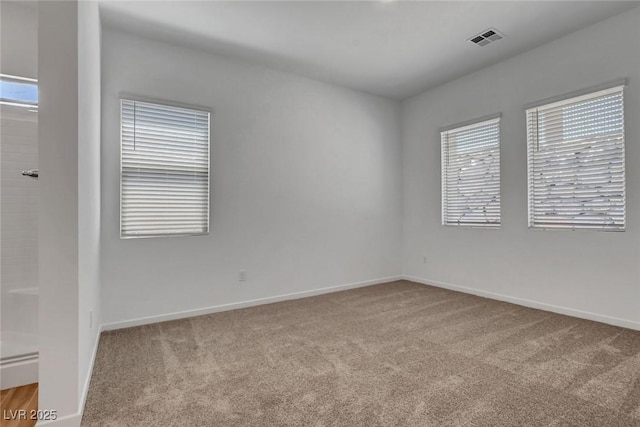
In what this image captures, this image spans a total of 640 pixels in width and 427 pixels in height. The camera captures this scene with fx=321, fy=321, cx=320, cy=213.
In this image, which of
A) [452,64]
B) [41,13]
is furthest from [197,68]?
[452,64]

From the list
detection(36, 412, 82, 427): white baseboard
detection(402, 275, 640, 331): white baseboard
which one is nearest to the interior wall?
detection(36, 412, 82, 427): white baseboard

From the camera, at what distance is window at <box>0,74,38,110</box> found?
2.34 meters

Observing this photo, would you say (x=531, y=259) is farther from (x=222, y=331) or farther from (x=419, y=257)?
(x=222, y=331)

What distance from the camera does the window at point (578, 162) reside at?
3.09 m

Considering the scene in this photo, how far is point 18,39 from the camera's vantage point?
7.92ft

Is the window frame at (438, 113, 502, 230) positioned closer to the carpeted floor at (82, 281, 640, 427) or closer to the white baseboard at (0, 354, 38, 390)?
the carpeted floor at (82, 281, 640, 427)

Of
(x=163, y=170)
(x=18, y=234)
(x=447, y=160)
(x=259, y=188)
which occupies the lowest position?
(x=18, y=234)

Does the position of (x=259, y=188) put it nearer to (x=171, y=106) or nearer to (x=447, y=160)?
(x=171, y=106)

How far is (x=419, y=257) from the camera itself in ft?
16.5

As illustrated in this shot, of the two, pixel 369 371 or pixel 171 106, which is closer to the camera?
pixel 369 371

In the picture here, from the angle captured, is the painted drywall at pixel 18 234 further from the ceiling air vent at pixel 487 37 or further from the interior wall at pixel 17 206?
the ceiling air vent at pixel 487 37

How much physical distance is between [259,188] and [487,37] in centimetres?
299

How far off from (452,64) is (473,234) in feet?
7.22

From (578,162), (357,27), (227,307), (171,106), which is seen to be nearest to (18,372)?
(227,307)
